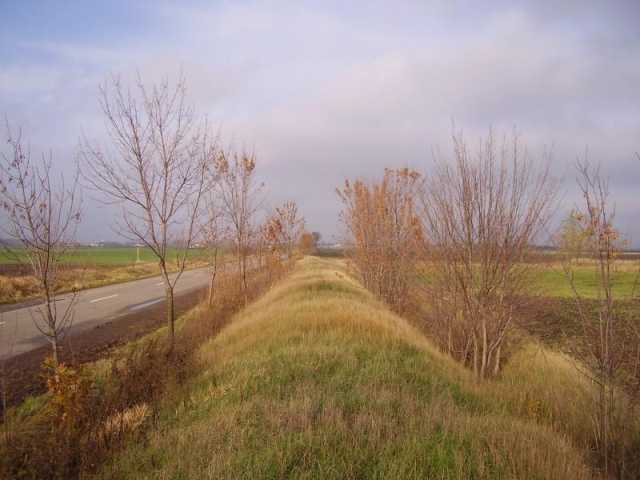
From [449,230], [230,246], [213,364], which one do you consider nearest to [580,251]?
[449,230]

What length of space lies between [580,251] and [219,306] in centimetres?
956

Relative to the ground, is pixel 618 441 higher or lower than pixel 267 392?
lower

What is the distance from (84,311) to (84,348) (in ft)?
20.0

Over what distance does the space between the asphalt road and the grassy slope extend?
3515 millimetres

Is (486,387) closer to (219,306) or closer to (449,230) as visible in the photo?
(449,230)

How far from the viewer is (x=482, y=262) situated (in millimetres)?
6422

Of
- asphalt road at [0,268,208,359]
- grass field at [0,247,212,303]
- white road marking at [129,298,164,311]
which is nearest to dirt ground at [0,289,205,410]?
asphalt road at [0,268,208,359]

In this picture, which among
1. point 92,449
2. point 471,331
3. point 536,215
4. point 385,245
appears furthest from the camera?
point 385,245

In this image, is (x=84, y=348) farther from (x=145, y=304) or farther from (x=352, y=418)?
(x=352, y=418)

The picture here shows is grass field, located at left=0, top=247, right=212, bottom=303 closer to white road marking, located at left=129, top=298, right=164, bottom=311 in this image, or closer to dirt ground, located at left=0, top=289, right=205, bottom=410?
dirt ground, located at left=0, top=289, right=205, bottom=410

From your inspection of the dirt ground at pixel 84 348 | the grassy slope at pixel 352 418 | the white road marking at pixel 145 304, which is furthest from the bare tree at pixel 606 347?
the white road marking at pixel 145 304

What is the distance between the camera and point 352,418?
3742 mm

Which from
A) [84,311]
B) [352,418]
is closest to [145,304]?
[84,311]

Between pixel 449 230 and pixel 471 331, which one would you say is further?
pixel 471 331
